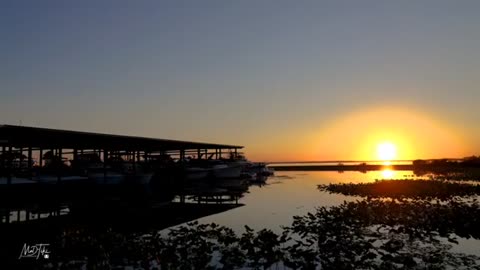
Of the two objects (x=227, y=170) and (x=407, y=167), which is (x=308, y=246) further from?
(x=407, y=167)

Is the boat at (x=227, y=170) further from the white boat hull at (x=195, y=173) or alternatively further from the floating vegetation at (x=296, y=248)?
the floating vegetation at (x=296, y=248)

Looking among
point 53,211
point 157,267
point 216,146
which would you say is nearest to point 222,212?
point 53,211

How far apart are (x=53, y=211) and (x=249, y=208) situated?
1296 centimetres

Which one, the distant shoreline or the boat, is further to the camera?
the distant shoreline

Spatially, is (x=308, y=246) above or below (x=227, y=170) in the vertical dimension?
below

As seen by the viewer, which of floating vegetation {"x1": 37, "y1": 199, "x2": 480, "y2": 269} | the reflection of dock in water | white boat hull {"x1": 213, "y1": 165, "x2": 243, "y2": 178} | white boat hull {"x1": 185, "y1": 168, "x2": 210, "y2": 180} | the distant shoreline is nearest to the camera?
floating vegetation {"x1": 37, "y1": 199, "x2": 480, "y2": 269}

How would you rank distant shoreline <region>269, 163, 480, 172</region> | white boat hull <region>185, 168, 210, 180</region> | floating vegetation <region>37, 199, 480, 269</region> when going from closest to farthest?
floating vegetation <region>37, 199, 480, 269</region>, white boat hull <region>185, 168, 210, 180</region>, distant shoreline <region>269, 163, 480, 172</region>

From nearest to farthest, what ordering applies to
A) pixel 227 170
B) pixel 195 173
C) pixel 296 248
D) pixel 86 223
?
pixel 296 248
pixel 86 223
pixel 195 173
pixel 227 170

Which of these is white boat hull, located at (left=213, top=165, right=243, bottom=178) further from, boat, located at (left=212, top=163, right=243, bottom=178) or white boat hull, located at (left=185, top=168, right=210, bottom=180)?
white boat hull, located at (left=185, top=168, right=210, bottom=180)

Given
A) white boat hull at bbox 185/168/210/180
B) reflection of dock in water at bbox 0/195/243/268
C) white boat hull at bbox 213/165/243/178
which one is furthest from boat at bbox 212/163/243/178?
reflection of dock in water at bbox 0/195/243/268

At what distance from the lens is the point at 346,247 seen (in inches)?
552

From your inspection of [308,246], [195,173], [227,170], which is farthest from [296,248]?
[227,170]

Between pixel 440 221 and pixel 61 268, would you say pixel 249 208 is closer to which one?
pixel 440 221

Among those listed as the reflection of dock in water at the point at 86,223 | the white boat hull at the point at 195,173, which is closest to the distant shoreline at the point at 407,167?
the white boat hull at the point at 195,173
